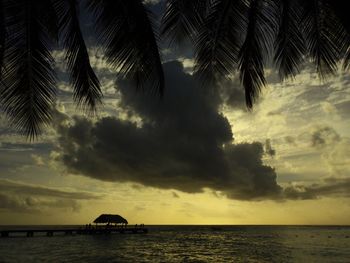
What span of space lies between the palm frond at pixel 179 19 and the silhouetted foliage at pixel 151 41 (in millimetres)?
14

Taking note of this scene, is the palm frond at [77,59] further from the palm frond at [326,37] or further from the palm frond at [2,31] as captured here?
the palm frond at [326,37]

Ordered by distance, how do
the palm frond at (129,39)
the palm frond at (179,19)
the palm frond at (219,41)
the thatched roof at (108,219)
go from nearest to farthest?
1. the palm frond at (129,39)
2. the palm frond at (219,41)
3. the palm frond at (179,19)
4. the thatched roof at (108,219)

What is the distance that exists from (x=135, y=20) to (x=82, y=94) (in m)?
1.17

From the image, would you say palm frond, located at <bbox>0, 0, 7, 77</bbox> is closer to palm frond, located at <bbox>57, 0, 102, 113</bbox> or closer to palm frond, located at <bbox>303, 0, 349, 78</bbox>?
palm frond, located at <bbox>57, 0, 102, 113</bbox>

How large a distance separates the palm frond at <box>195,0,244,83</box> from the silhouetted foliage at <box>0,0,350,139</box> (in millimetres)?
14

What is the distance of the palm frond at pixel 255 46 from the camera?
5.70 meters

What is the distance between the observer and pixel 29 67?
4566 mm

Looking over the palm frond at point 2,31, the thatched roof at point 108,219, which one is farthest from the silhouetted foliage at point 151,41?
the thatched roof at point 108,219

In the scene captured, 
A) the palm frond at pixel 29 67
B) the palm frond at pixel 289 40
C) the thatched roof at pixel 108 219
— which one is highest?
the thatched roof at pixel 108 219

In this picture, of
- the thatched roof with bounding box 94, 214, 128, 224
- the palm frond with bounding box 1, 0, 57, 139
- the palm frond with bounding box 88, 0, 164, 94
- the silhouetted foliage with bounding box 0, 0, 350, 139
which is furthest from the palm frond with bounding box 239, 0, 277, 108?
the thatched roof with bounding box 94, 214, 128, 224

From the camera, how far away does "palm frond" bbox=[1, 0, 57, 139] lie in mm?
4465

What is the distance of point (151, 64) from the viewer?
17.7 feet

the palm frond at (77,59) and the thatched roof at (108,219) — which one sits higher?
the thatched roof at (108,219)

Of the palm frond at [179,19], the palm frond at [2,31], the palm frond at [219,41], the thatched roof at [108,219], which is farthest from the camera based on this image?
the thatched roof at [108,219]
